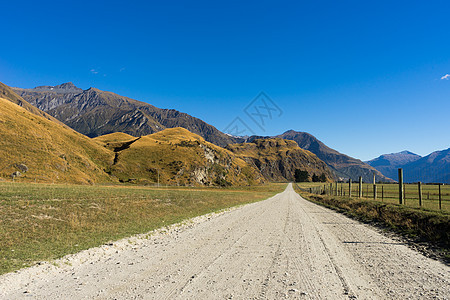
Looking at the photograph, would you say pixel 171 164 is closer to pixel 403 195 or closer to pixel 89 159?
pixel 89 159

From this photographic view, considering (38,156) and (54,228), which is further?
(38,156)

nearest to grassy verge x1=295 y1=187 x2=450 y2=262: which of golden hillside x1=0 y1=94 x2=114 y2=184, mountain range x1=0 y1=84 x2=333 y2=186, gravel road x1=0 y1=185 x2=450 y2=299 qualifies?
gravel road x1=0 y1=185 x2=450 y2=299

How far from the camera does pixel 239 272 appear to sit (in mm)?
7242

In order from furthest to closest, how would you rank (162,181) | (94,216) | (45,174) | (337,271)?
(162,181), (45,174), (94,216), (337,271)

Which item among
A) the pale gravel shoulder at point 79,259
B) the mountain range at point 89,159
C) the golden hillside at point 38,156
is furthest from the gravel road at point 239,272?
the mountain range at point 89,159

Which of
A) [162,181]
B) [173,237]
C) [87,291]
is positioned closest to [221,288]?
[87,291]

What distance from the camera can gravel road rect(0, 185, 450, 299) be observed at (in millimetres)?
5848

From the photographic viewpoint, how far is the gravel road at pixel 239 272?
585 cm

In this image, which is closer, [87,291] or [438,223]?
[87,291]

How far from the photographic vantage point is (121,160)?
108m

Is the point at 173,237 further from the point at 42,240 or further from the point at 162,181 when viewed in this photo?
the point at 162,181

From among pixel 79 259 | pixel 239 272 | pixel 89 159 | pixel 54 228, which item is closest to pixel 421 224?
pixel 239 272

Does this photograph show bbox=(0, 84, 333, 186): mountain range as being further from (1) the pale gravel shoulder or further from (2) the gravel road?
(2) the gravel road

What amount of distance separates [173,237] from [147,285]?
6900 millimetres
